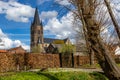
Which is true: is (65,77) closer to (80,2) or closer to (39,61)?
(80,2)

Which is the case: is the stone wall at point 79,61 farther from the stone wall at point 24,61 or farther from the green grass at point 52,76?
the green grass at point 52,76

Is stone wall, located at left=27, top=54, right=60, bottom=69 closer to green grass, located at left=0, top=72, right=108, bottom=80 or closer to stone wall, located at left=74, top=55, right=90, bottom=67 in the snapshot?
stone wall, located at left=74, top=55, right=90, bottom=67

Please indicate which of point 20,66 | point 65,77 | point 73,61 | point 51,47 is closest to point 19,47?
point 51,47

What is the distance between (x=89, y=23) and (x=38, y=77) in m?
5.20

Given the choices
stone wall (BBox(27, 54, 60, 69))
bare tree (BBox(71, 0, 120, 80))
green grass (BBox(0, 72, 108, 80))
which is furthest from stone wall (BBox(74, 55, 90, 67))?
bare tree (BBox(71, 0, 120, 80))

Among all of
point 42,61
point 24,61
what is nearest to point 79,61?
point 42,61

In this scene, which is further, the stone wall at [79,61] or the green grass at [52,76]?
the stone wall at [79,61]

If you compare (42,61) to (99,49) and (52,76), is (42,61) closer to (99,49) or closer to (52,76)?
(52,76)

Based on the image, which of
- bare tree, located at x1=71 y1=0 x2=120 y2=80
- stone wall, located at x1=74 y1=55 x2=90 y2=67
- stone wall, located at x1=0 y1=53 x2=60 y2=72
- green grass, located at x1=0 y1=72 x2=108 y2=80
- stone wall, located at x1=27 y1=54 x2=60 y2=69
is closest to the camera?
bare tree, located at x1=71 y1=0 x2=120 y2=80

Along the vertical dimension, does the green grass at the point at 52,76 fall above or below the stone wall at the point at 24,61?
below

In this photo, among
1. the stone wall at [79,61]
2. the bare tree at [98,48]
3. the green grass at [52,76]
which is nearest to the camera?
the bare tree at [98,48]

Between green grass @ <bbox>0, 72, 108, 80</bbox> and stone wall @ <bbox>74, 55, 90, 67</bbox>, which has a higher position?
stone wall @ <bbox>74, 55, 90, 67</bbox>

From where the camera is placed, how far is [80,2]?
13.6 metres

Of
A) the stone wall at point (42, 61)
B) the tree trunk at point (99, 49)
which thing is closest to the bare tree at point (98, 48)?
the tree trunk at point (99, 49)
